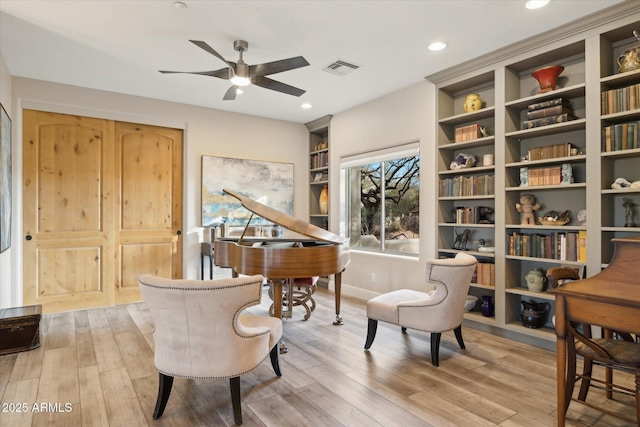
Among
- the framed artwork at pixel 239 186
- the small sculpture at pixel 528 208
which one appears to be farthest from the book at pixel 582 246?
the framed artwork at pixel 239 186

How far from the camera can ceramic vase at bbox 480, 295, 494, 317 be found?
3658mm

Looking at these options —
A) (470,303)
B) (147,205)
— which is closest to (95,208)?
(147,205)

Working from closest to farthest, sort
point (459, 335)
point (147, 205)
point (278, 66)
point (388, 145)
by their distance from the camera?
point (278, 66), point (459, 335), point (388, 145), point (147, 205)

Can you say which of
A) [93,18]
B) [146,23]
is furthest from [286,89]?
[93,18]

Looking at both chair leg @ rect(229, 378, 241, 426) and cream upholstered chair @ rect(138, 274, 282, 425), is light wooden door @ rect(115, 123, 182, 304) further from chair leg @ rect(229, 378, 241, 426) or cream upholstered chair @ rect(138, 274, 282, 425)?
chair leg @ rect(229, 378, 241, 426)

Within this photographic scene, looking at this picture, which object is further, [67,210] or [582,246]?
[67,210]

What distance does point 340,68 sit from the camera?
386 cm

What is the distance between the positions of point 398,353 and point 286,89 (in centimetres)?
258

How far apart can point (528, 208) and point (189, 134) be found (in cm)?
442

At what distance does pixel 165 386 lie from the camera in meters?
2.10

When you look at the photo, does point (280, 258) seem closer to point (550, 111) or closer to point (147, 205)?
point (550, 111)

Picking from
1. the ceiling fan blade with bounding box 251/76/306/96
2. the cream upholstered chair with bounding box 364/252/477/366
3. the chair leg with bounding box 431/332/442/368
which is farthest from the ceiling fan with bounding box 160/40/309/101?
the chair leg with bounding box 431/332/442/368

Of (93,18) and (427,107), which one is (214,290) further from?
(427,107)

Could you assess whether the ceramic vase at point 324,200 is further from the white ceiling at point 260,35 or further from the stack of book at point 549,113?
the stack of book at point 549,113
